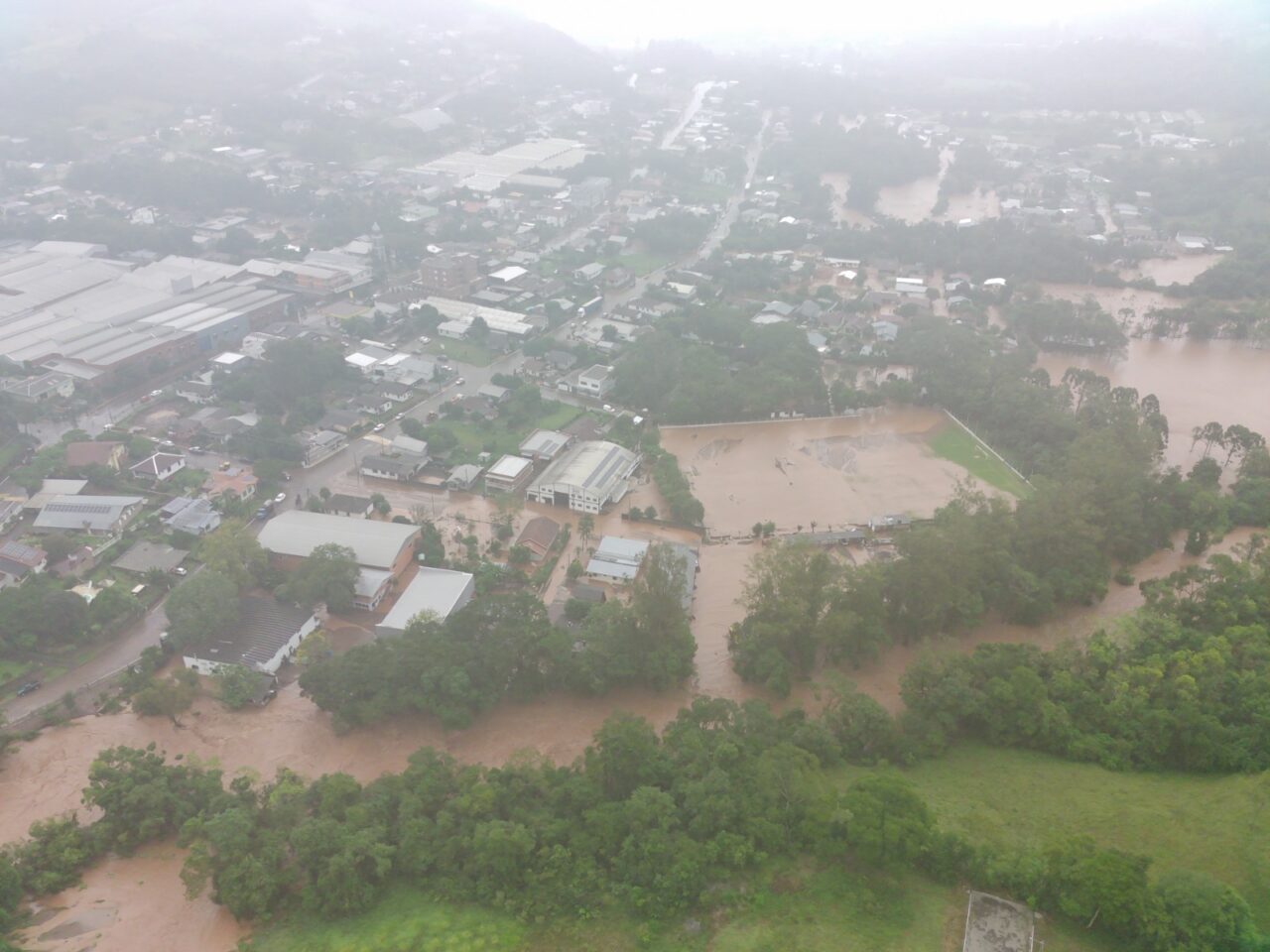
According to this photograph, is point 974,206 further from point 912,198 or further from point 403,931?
point 403,931

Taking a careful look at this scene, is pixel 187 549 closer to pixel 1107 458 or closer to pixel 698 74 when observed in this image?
pixel 1107 458

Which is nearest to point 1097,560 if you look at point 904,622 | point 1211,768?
point 904,622

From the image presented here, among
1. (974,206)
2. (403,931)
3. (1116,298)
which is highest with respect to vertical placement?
(974,206)

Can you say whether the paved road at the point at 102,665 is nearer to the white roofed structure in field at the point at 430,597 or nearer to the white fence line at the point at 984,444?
the white roofed structure in field at the point at 430,597

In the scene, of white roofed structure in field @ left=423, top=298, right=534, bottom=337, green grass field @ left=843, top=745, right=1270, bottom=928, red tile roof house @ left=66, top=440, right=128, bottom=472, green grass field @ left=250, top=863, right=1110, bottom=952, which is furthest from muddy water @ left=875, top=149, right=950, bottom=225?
green grass field @ left=250, top=863, right=1110, bottom=952

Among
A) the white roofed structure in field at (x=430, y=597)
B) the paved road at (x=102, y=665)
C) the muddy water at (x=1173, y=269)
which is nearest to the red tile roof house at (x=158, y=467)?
the paved road at (x=102, y=665)

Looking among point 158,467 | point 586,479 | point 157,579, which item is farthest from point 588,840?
point 158,467
